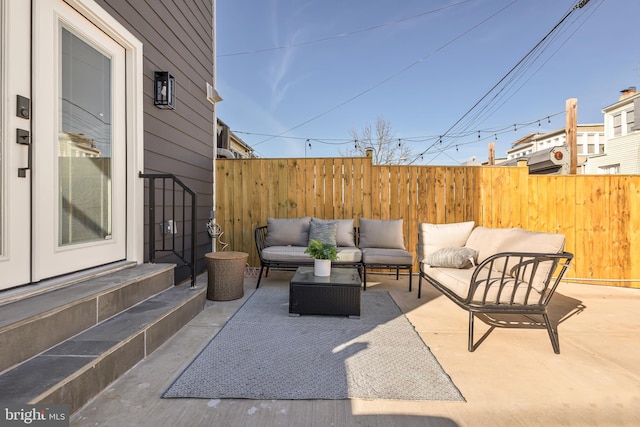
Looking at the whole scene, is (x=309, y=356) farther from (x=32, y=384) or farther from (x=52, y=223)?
(x=52, y=223)

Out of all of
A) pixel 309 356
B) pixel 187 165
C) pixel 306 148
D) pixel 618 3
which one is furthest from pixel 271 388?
pixel 306 148

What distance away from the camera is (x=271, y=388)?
4.86ft

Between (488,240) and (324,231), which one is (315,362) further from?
(324,231)

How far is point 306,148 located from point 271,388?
10711 millimetres

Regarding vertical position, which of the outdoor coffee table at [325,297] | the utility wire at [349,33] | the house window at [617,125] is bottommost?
the outdoor coffee table at [325,297]

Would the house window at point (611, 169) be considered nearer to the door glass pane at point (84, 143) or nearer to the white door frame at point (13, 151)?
the door glass pane at point (84, 143)

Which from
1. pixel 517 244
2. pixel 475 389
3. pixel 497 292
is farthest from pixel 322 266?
pixel 517 244

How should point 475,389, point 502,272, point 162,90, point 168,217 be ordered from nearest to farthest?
1. point 475,389
2. point 502,272
3. point 162,90
4. point 168,217

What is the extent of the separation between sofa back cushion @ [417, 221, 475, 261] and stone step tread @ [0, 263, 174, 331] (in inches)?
105

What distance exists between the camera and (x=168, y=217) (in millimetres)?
3072

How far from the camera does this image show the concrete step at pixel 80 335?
1.17 meters

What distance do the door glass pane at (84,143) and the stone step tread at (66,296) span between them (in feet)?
1.10

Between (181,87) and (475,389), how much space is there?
12.8ft

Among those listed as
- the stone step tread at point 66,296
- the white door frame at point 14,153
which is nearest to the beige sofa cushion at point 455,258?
the stone step tread at point 66,296
